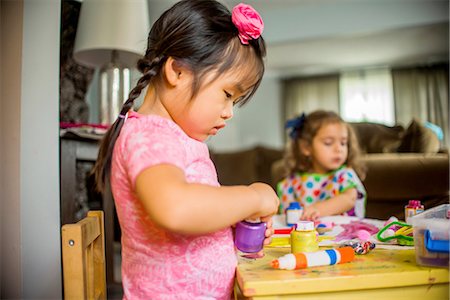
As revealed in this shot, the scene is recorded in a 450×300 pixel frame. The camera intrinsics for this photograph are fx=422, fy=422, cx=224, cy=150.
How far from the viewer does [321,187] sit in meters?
1.99

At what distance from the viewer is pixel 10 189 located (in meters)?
1.25

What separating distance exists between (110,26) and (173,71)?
1496 mm

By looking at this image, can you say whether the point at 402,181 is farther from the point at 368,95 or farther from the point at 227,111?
the point at 368,95

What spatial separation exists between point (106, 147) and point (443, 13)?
525cm

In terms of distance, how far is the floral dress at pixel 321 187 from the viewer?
6.05ft

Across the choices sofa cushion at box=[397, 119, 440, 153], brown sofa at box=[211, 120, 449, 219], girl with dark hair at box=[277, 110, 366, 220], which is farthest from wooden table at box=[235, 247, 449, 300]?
sofa cushion at box=[397, 119, 440, 153]

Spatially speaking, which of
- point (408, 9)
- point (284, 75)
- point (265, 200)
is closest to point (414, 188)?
point (265, 200)

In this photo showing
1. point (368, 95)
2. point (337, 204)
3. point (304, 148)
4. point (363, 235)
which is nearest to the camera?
point (363, 235)

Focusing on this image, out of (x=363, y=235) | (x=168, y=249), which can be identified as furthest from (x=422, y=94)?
(x=168, y=249)

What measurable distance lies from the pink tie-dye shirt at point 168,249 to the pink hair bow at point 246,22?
24cm

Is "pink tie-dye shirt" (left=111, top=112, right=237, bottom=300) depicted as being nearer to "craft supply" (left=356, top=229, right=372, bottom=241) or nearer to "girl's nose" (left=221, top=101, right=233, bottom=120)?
"girl's nose" (left=221, top=101, right=233, bottom=120)

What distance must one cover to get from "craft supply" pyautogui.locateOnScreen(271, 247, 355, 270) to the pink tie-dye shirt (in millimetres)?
118

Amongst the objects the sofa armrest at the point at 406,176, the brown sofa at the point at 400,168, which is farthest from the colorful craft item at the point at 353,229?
the sofa armrest at the point at 406,176

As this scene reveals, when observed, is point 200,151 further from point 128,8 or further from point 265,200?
point 128,8
